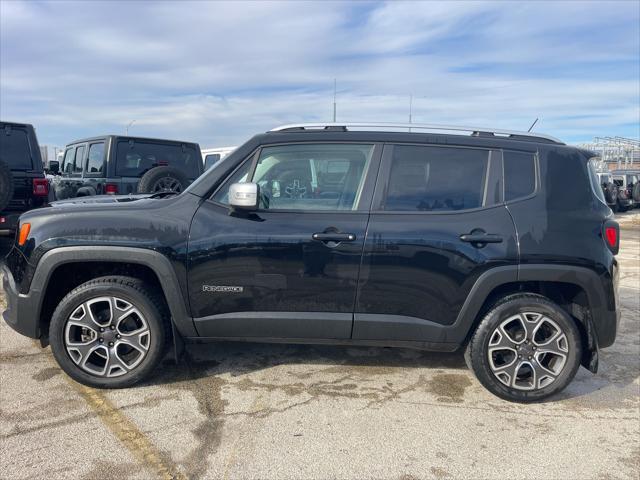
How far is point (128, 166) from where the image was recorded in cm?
778

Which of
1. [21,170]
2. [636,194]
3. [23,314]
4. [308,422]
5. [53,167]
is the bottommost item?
[308,422]

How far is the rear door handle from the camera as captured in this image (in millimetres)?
3199

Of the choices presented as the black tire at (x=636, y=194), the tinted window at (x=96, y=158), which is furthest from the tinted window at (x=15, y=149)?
the black tire at (x=636, y=194)

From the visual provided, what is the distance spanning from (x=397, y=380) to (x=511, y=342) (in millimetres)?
862

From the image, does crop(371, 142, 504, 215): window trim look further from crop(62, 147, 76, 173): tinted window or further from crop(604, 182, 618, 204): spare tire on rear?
crop(62, 147, 76, 173): tinted window

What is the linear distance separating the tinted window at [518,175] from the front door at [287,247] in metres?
0.89

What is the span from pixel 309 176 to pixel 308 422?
62.3 inches

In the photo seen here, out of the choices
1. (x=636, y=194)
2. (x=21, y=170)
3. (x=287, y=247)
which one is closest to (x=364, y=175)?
(x=287, y=247)

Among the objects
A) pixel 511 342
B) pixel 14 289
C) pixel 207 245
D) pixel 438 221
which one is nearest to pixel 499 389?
pixel 511 342

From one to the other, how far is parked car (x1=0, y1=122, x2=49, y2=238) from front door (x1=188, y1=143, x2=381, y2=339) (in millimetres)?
4457

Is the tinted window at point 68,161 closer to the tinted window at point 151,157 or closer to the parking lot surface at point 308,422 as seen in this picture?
the tinted window at point 151,157

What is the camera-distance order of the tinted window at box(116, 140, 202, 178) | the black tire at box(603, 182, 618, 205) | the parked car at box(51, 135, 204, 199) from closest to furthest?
the black tire at box(603, 182, 618, 205)
the parked car at box(51, 135, 204, 199)
the tinted window at box(116, 140, 202, 178)

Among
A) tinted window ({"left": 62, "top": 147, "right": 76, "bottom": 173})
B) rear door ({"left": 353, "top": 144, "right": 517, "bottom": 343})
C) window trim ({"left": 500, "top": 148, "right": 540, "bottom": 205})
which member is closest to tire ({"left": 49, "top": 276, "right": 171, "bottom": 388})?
rear door ({"left": 353, "top": 144, "right": 517, "bottom": 343})

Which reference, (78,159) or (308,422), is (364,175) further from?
(78,159)
